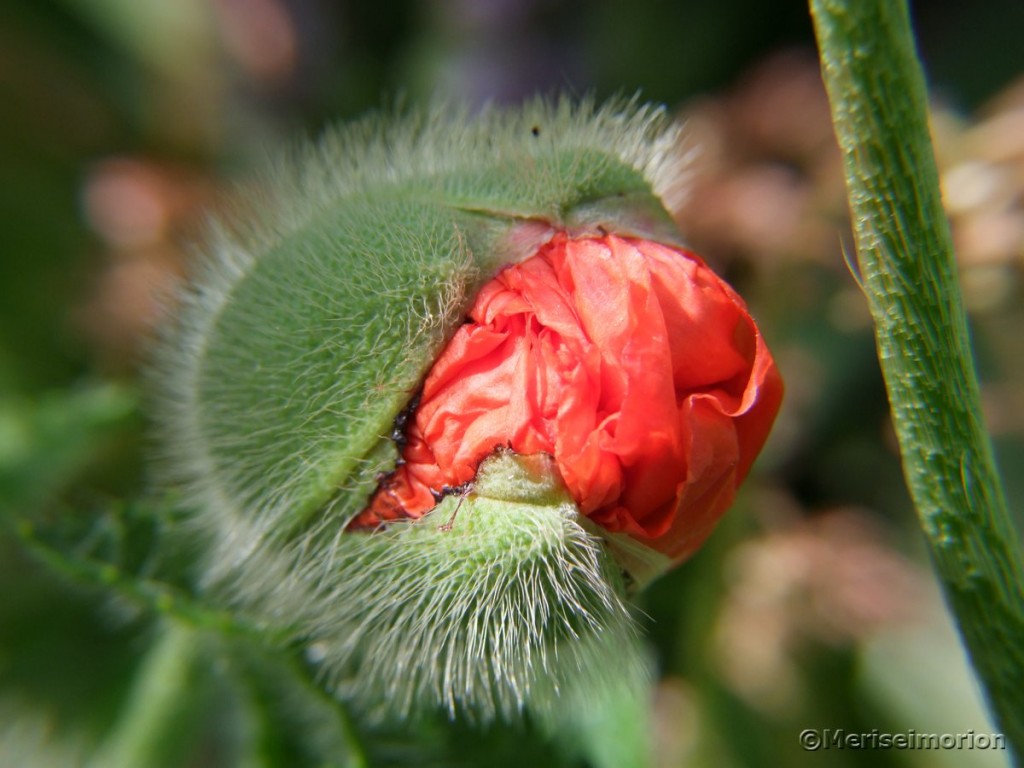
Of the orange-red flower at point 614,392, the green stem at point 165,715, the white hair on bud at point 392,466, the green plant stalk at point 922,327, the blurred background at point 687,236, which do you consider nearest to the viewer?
the green plant stalk at point 922,327

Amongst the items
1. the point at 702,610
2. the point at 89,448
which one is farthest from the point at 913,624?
the point at 89,448

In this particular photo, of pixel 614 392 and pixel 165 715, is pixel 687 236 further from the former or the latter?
pixel 165 715

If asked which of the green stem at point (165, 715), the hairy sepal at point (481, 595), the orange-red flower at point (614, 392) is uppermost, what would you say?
the orange-red flower at point (614, 392)

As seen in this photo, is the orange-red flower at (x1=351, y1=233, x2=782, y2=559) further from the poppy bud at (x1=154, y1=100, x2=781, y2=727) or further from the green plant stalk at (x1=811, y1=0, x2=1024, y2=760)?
the green plant stalk at (x1=811, y1=0, x2=1024, y2=760)

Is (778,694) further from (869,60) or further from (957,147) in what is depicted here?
(869,60)

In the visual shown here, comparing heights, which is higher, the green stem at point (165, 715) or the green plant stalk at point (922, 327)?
the green plant stalk at point (922, 327)

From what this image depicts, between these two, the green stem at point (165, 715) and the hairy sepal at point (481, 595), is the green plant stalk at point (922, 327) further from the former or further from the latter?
the green stem at point (165, 715)

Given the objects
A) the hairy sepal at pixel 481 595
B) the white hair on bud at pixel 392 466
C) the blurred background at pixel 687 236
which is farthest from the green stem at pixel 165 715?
the hairy sepal at pixel 481 595
